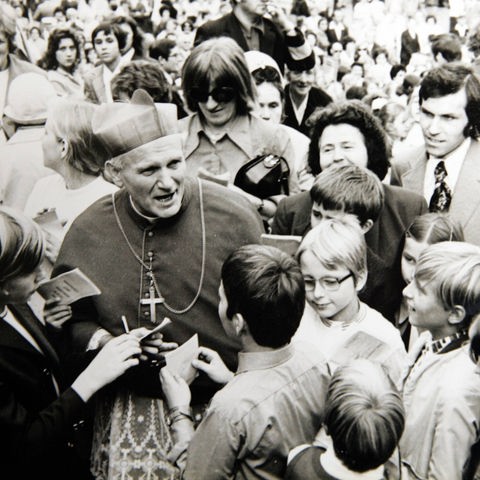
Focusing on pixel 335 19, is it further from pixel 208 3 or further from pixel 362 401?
pixel 362 401

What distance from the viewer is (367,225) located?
2.55m

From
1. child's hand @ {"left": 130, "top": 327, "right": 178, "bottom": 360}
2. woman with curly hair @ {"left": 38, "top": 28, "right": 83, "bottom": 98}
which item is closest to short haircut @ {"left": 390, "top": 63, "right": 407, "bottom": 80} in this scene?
woman with curly hair @ {"left": 38, "top": 28, "right": 83, "bottom": 98}

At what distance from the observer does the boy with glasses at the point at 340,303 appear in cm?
243

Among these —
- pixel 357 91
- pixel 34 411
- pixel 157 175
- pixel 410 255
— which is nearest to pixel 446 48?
pixel 357 91

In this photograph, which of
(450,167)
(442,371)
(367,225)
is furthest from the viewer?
(450,167)

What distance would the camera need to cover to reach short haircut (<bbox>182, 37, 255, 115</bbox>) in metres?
2.61

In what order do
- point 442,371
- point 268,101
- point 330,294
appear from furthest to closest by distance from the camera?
point 268,101 → point 330,294 → point 442,371

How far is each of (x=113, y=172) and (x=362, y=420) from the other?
1.09 metres

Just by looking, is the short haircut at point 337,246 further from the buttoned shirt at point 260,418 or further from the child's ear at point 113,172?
the child's ear at point 113,172

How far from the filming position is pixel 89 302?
2543 mm

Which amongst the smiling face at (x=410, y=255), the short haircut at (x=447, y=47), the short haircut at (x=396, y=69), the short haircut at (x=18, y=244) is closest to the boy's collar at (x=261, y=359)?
the smiling face at (x=410, y=255)

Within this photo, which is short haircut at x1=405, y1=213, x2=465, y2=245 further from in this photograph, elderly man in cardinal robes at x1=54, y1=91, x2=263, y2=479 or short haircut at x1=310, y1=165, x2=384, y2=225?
elderly man in cardinal robes at x1=54, y1=91, x2=263, y2=479

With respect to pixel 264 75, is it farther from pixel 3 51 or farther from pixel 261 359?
pixel 261 359

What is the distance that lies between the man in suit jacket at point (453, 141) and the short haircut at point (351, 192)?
0.20m
